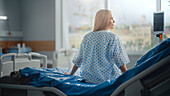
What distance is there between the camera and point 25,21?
4.52 meters

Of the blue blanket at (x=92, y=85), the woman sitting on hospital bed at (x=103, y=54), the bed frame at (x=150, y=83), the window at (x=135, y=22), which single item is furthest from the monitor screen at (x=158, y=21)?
the bed frame at (x=150, y=83)

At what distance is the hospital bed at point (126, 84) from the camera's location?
4.09ft

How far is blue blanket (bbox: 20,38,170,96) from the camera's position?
4.38 feet

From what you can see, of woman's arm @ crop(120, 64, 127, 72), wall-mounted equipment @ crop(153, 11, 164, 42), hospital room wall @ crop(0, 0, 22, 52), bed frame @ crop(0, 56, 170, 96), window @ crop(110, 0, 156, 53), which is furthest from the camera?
hospital room wall @ crop(0, 0, 22, 52)

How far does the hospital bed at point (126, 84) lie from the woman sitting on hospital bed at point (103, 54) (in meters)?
0.17

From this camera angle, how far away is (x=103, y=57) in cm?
171

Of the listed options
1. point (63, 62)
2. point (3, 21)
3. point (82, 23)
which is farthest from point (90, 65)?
point (3, 21)

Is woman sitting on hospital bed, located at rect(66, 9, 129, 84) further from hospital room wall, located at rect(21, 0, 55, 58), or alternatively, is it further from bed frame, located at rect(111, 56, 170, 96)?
hospital room wall, located at rect(21, 0, 55, 58)

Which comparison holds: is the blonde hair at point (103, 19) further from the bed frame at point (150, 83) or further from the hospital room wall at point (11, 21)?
the hospital room wall at point (11, 21)

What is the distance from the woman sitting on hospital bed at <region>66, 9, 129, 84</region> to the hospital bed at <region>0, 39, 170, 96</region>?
6.8 inches

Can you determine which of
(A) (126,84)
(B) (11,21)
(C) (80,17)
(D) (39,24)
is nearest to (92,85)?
(A) (126,84)

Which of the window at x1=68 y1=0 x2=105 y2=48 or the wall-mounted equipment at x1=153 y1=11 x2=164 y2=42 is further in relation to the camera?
the window at x1=68 y1=0 x2=105 y2=48

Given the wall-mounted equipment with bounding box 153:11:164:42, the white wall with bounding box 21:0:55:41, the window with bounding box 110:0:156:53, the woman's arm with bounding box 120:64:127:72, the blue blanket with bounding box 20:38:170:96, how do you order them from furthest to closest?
the white wall with bounding box 21:0:55:41 → the window with bounding box 110:0:156:53 → the wall-mounted equipment with bounding box 153:11:164:42 → the woman's arm with bounding box 120:64:127:72 → the blue blanket with bounding box 20:38:170:96

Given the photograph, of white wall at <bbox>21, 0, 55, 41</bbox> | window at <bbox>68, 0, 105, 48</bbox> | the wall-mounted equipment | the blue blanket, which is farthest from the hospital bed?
white wall at <bbox>21, 0, 55, 41</bbox>
